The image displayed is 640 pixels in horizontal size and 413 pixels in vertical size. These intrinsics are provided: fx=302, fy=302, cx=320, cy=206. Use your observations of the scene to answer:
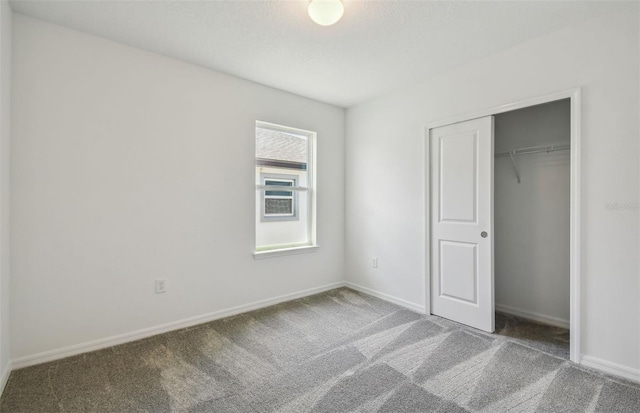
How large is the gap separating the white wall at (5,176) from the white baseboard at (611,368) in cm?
395

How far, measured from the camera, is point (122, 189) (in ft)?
8.28

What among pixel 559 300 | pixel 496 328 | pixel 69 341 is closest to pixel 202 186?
pixel 69 341

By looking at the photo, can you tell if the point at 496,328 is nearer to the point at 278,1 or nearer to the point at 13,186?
the point at 278,1

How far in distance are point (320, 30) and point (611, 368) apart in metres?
3.20

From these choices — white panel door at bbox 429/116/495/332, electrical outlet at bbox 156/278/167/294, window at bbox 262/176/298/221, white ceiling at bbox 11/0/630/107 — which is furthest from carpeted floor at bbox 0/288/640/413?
white ceiling at bbox 11/0/630/107

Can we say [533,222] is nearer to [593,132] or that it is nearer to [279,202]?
[593,132]

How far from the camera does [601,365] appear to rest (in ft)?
6.98

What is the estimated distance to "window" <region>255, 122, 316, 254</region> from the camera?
3.49 meters

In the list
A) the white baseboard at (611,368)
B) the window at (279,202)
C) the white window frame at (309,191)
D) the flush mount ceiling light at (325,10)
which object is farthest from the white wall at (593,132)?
the flush mount ceiling light at (325,10)

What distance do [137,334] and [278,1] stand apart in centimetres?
284

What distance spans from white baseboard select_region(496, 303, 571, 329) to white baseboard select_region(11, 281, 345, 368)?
7.55 ft

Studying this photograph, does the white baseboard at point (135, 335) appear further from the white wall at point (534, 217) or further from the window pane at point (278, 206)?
the white wall at point (534, 217)

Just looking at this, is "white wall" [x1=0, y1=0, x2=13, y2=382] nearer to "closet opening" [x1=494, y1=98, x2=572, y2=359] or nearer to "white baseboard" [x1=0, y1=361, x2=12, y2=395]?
"white baseboard" [x1=0, y1=361, x2=12, y2=395]

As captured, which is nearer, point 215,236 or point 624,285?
point 624,285
